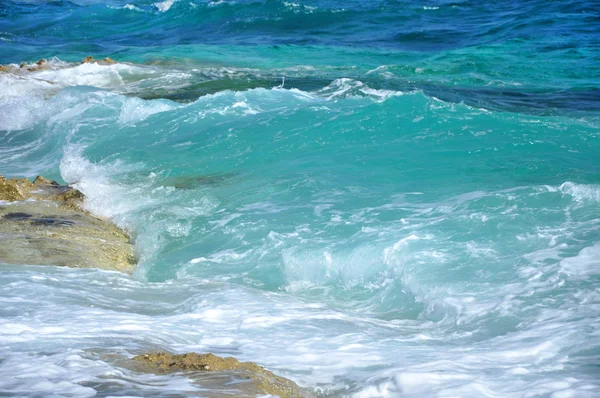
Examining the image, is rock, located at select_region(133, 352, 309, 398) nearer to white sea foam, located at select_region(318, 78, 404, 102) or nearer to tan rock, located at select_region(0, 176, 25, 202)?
tan rock, located at select_region(0, 176, 25, 202)

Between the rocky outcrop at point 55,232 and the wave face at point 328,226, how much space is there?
0.22m

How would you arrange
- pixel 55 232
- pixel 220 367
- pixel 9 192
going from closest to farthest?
1. pixel 220 367
2. pixel 55 232
3. pixel 9 192

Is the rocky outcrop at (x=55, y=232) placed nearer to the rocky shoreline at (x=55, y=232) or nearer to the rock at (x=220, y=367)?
the rocky shoreline at (x=55, y=232)

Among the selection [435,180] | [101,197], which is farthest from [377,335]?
[101,197]

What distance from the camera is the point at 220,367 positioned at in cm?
338

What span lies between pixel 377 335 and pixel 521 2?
A: 897 inches

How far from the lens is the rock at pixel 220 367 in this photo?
10.8 ft

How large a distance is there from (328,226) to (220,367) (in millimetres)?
3570

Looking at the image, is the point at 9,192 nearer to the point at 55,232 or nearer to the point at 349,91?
the point at 55,232

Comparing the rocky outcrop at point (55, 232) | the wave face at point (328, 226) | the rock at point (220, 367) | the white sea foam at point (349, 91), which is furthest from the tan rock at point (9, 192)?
the white sea foam at point (349, 91)

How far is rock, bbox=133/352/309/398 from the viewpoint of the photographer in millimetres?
3281

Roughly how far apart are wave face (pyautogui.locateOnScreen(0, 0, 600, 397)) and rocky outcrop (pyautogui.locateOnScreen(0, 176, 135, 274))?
224 millimetres

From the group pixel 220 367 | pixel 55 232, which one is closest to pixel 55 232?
pixel 55 232

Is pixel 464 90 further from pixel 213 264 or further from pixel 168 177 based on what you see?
pixel 213 264
